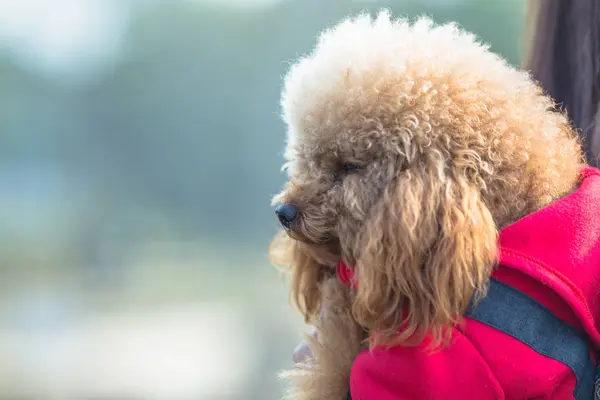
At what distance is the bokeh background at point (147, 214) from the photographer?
1.74 meters

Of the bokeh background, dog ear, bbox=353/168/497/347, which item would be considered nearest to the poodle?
dog ear, bbox=353/168/497/347

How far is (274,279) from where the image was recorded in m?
1.90

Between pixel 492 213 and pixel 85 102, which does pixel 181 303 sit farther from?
pixel 492 213

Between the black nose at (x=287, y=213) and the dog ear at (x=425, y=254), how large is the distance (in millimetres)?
97

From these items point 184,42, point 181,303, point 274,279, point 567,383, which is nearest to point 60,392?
point 181,303

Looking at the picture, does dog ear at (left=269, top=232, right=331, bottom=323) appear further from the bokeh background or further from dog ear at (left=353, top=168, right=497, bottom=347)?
the bokeh background

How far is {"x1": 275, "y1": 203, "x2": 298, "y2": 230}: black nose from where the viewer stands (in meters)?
0.77

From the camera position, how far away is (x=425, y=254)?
71 cm

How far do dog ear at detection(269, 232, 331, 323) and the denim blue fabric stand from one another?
251 mm

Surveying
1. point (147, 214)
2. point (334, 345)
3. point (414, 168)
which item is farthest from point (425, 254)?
point (147, 214)

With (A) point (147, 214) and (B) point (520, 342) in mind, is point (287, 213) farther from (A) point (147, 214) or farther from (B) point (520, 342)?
(A) point (147, 214)

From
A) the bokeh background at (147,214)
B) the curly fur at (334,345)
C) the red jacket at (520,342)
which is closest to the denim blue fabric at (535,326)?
the red jacket at (520,342)

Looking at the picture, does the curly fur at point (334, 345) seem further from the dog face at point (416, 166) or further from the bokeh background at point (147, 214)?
the bokeh background at point (147, 214)

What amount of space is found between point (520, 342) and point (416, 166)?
0.23 m
